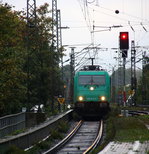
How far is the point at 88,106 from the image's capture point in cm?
3369

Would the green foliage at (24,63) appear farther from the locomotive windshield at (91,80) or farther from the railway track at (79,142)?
the railway track at (79,142)

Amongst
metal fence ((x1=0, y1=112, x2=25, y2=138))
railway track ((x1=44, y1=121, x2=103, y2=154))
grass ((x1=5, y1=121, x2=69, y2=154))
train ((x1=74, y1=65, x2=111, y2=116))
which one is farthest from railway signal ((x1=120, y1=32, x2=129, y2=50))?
train ((x1=74, y1=65, x2=111, y2=116))

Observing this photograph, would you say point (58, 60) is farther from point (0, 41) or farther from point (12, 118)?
point (12, 118)

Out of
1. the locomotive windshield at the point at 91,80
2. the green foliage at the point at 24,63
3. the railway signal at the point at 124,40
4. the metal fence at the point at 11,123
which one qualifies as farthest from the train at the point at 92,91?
the railway signal at the point at 124,40

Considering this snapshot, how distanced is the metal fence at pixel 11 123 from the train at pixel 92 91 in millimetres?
7067

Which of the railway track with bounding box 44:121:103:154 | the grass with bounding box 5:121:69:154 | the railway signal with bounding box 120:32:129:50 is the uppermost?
the railway signal with bounding box 120:32:129:50

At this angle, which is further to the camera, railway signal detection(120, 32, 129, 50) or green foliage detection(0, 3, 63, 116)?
green foliage detection(0, 3, 63, 116)

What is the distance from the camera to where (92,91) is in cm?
3375

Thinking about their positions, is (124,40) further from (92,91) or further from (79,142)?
(92,91)

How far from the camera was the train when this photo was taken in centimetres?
3362

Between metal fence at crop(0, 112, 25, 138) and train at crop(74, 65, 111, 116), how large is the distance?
7.07 m

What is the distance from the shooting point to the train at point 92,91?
33.6m

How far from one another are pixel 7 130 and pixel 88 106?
12.6 meters

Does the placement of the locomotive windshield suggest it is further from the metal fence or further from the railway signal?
the railway signal
